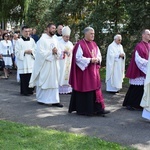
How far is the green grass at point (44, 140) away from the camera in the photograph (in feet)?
17.8

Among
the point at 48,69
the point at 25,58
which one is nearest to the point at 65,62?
the point at 25,58

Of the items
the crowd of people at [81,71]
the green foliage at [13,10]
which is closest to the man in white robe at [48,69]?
the crowd of people at [81,71]

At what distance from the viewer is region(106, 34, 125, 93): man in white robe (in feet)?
36.7

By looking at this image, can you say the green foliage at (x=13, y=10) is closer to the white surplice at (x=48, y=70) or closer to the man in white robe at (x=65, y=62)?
the man in white robe at (x=65, y=62)

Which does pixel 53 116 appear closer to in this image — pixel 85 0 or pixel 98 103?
pixel 98 103

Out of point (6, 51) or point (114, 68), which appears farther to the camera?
point (6, 51)

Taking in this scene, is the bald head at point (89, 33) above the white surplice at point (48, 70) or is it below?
above

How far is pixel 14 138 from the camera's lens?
5.76m

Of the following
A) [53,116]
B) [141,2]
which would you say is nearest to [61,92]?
[53,116]

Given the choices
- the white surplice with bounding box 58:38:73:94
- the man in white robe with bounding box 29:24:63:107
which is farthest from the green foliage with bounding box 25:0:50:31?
the man in white robe with bounding box 29:24:63:107

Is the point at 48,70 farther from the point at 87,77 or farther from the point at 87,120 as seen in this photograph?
the point at 87,120

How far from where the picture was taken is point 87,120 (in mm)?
7375

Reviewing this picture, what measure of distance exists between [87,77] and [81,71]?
0.67 feet

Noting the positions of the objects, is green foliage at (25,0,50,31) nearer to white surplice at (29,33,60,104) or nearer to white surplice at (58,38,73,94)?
white surplice at (58,38,73,94)
